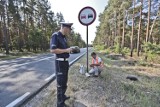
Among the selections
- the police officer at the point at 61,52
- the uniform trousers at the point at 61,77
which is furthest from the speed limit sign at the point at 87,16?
the uniform trousers at the point at 61,77

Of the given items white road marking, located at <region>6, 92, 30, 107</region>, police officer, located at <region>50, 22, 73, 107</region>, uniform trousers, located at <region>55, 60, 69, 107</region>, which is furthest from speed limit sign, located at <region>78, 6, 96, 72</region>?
white road marking, located at <region>6, 92, 30, 107</region>

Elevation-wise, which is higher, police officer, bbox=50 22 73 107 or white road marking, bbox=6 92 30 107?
police officer, bbox=50 22 73 107

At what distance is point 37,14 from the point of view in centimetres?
4862

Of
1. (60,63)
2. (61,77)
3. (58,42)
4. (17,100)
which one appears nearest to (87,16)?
(58,42)

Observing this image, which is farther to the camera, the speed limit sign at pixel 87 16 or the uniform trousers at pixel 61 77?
the speed limit sign at pixel 87 16

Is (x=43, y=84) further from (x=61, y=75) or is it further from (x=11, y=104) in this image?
(x=61, y=75)

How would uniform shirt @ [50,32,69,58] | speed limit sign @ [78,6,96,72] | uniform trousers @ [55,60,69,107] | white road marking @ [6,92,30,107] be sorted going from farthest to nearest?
1. speed limit sign @ [78,6,96,72]
2. white road marking @ [6,92,30,107]
3. uniform trousers @ [55,60,69,107]
4. uniform shirt @ [50,32,69,58]

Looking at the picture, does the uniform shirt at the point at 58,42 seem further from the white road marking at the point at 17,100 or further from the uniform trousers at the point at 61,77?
the white road marking at the point at 17,100

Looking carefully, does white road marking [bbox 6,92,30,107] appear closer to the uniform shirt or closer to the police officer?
the police officer

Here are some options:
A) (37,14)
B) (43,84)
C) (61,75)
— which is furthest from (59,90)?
(37,14)

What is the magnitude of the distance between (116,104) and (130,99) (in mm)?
701

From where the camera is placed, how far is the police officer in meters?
4.03

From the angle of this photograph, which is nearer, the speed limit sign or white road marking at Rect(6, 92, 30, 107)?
white road marking at Rect(6, 92, 30, 107)

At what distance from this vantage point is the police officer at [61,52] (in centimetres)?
403
